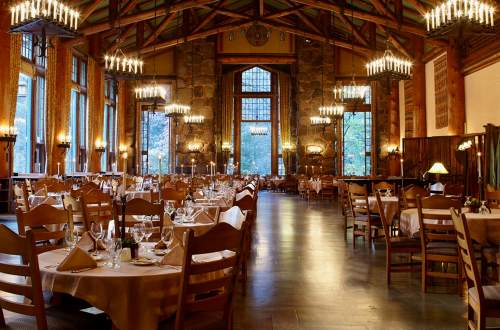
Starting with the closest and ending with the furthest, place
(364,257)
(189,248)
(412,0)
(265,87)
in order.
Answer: (189,248) < (364,257) < (412,0) < (265,87)

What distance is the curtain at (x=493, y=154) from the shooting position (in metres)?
11.5

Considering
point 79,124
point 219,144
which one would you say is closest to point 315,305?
point 79,124

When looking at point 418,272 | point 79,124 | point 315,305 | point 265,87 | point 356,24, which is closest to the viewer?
point 315,305

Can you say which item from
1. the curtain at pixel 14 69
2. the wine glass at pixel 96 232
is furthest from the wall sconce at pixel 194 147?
the wine glass at pixel 96 232

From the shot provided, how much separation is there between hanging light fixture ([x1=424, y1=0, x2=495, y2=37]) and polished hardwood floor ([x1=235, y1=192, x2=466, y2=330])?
11.4 ft

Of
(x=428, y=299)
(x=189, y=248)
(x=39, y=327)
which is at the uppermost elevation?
(x=189, y=248)

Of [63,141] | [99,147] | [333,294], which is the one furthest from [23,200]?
[99,147]

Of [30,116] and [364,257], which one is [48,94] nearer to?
[30,116]

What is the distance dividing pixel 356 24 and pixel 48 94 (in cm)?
1247

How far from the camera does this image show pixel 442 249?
4797mm

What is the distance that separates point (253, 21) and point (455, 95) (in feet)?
29.8

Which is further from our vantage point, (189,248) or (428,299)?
(428,299)

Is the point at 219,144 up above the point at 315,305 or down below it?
above

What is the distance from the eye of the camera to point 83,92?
1864cm
